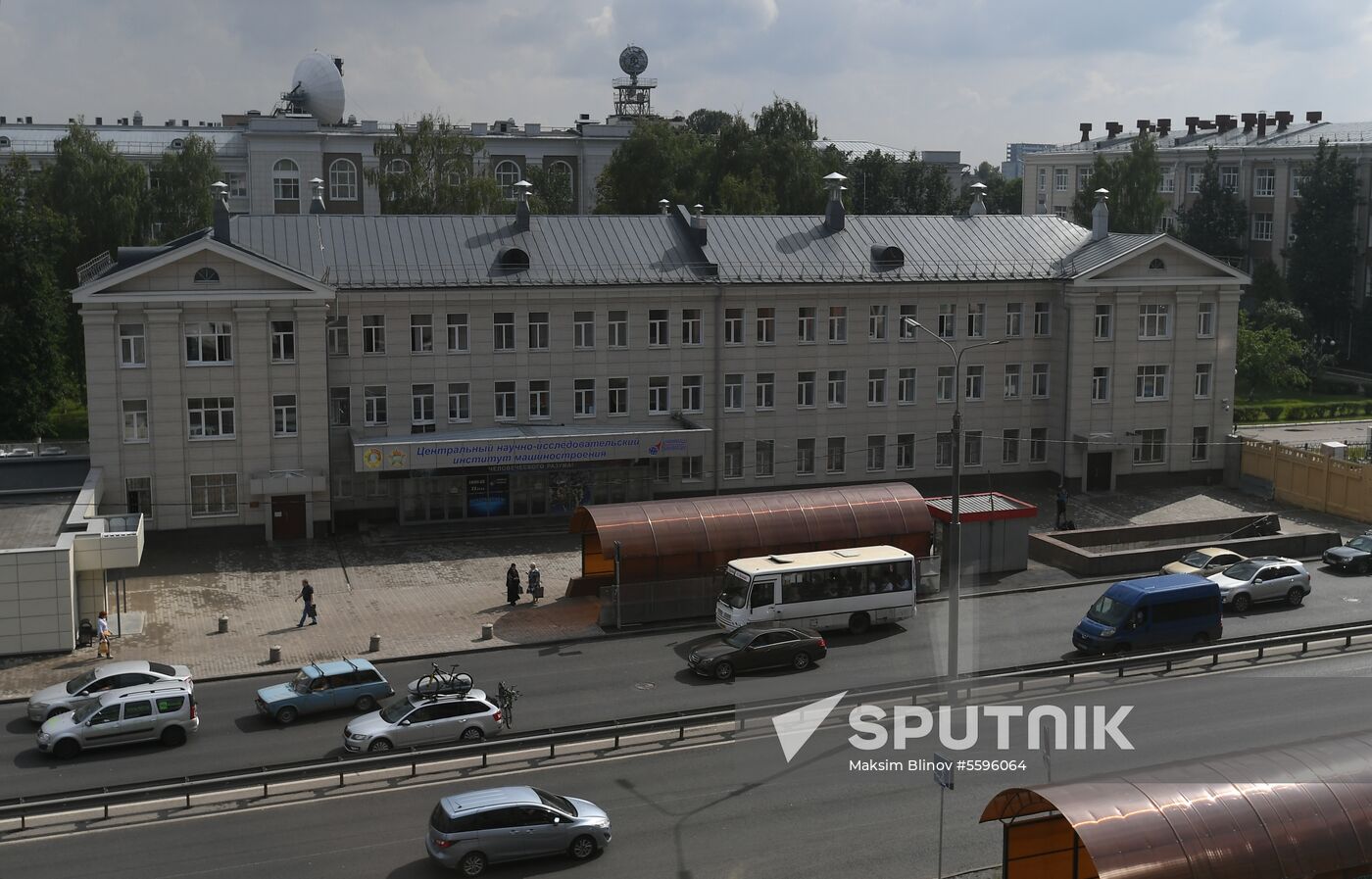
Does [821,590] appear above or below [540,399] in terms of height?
below

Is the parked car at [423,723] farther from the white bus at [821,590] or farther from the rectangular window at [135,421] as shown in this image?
the rectangular window at [135,421]

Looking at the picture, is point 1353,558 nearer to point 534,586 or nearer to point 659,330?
point 659,330

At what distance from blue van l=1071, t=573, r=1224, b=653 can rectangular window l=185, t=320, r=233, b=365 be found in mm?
29351

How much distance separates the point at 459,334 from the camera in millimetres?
50000

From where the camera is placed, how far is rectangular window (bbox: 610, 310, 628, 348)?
170 feet

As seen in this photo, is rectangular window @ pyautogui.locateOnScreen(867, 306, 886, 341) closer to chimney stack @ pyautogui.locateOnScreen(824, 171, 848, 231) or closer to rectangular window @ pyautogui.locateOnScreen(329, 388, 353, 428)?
chimney stack @ pyautogui.locateOnScreen(824, 171, 848, 231)

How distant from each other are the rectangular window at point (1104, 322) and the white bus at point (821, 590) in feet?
70.4

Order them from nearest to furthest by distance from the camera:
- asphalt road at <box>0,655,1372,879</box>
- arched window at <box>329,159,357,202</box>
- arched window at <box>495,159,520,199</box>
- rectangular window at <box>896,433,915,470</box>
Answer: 1. asphalt road at <box>0,655,1372,879</box>
2. rectangular window at <box>896,433,915,470</box>
3. arched window at <box>329,159,357,202</box>
4. arched window at <box>495,159,520,199</box>

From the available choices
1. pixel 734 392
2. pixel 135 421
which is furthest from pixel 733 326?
pixel 135 421

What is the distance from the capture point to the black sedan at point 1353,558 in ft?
145

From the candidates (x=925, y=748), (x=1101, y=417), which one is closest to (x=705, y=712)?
(x=925, y=748)

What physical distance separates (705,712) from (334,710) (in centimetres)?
887

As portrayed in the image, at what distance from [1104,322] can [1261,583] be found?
1797cm

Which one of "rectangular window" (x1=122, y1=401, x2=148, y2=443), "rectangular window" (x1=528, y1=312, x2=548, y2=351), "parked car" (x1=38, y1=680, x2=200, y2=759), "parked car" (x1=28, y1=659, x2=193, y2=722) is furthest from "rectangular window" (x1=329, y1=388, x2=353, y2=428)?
"parked car" (x1=38, y1=680, x2=200, y2=759)
